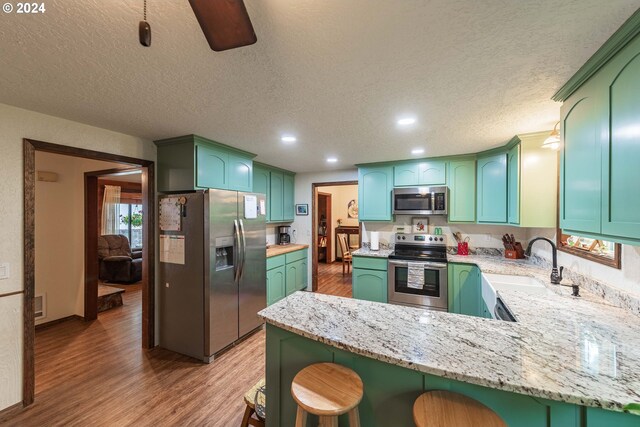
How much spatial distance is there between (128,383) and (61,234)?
2.49m

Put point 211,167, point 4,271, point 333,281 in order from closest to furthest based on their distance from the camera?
point 4,271, point 211,167, point 333,281

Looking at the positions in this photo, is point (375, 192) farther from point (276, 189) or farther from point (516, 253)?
point (516, 253)

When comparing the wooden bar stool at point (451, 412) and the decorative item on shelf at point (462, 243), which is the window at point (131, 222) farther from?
the wooden bar stool at point (451, 412)

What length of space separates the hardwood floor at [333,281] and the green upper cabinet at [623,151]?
3.82 m

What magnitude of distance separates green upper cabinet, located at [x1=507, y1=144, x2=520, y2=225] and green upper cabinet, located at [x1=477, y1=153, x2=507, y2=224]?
69mm

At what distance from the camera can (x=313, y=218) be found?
484cm

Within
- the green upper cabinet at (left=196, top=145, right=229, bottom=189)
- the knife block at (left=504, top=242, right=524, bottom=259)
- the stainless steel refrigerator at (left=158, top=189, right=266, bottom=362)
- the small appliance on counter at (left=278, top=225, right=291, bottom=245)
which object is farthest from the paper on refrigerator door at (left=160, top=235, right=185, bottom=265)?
the knife block at (left=504, top=242, right=524, bottom=259)

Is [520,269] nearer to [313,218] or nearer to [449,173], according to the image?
[449,173]

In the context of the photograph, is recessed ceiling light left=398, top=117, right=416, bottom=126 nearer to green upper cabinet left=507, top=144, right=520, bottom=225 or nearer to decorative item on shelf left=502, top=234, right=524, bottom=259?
green upper cabinet left=507, top=144, right=520, bottom=225

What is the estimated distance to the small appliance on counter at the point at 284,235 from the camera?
15.9ft

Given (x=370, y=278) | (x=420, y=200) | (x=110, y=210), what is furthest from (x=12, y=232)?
(x=110, y=210)

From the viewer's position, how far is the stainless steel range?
315 cm

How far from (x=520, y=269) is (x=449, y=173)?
149 centimetres

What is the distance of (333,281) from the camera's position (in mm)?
5547
